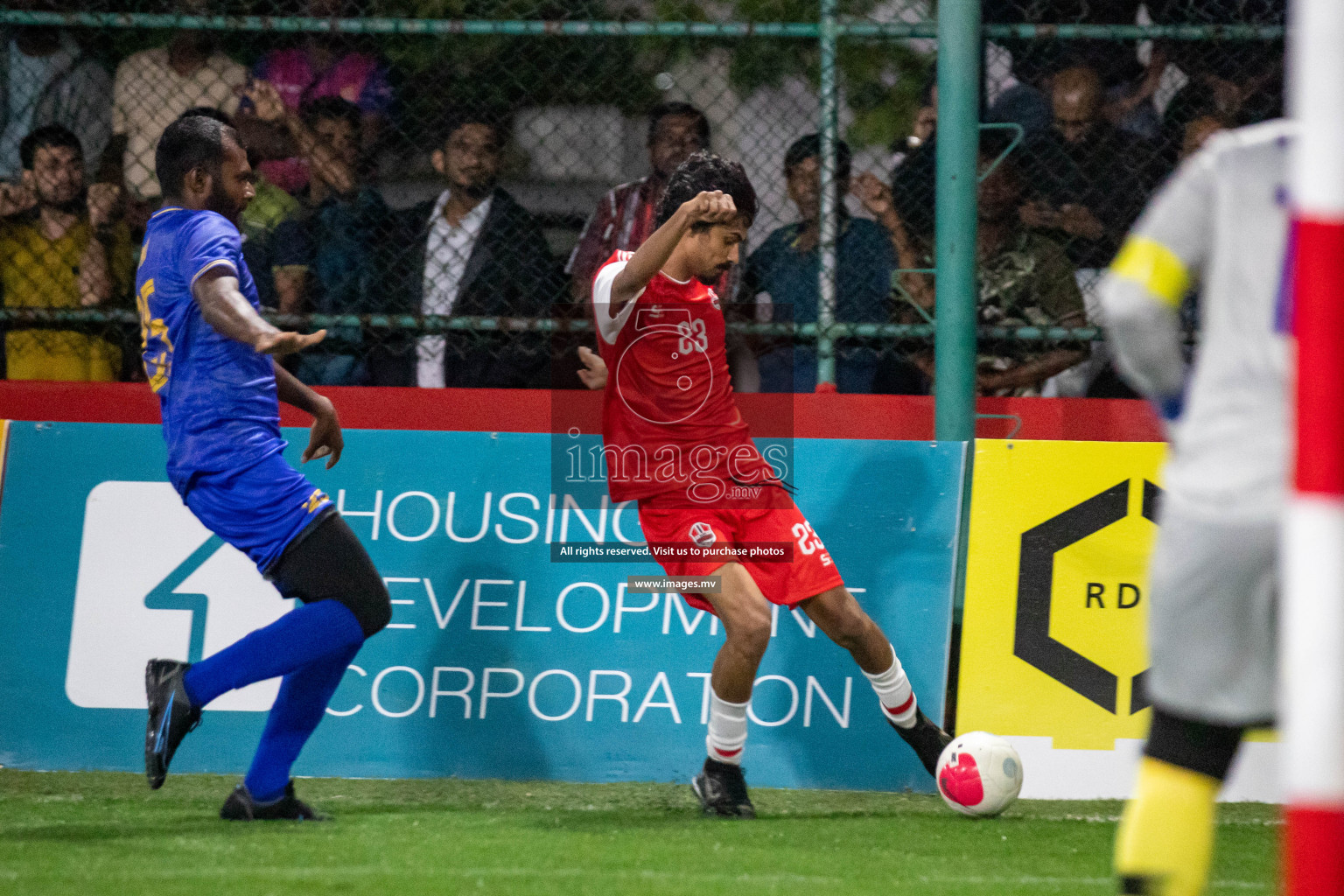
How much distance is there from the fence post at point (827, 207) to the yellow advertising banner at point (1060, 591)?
34.7 inches

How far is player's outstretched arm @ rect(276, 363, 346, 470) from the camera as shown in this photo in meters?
4.46

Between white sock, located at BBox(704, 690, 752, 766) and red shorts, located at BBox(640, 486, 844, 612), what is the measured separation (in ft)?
1.02

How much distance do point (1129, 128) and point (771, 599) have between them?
9.16ft

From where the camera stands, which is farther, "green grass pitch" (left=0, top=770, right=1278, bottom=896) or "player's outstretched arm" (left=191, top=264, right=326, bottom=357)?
"player's outstretched arm" (left=191, top=264, right=326, bottom=357)

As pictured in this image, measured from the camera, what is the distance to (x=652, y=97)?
6.09m

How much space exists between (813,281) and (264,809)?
296 cm

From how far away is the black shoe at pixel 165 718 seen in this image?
4.07 m

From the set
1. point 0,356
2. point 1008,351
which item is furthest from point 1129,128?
point 0,356

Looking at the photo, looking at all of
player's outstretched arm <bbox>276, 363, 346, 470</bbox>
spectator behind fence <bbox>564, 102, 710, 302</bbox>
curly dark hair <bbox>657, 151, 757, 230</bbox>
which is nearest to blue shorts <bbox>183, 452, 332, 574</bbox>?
player's outstretched arm <bbox>276, 363, 346, 470</bbox>

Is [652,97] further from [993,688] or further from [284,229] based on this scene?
[993,688]

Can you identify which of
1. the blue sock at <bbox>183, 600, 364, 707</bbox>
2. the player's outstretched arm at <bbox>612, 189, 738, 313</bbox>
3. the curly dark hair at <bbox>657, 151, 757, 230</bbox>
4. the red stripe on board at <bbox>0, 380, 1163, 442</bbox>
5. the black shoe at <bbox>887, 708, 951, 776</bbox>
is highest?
the curly dark hair at <bbox>657, 151, 757, 230</bbox>

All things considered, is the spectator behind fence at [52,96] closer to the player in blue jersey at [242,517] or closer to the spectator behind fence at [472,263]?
the spectator behind fence at [472,263]

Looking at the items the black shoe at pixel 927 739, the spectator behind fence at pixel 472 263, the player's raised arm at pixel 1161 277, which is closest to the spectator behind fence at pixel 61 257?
the spectator behind fence at pixel 472 263

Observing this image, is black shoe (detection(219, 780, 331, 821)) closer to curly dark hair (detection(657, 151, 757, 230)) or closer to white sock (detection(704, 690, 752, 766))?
white sock (detection(704, 690, 752, 766))
